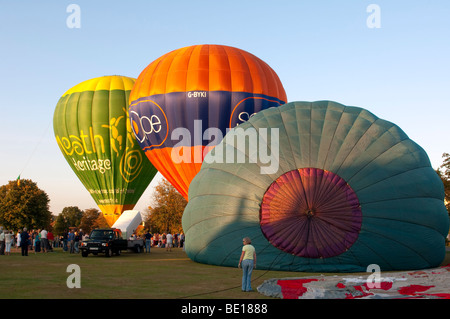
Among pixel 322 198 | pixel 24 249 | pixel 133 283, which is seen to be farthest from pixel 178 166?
pixel 133 283

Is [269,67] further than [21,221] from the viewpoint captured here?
No

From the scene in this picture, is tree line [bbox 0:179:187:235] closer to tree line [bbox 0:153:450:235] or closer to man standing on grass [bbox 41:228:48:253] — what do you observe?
tree line [bbox 0:153:450:235]

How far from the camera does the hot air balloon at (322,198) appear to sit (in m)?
14.1

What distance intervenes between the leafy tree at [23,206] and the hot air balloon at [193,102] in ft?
117

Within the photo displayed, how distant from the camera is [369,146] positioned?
15.2 metres

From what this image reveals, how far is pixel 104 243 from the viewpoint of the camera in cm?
2142

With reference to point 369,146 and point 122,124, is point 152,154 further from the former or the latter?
point 369,146

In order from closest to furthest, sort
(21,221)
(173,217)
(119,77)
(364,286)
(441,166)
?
(364,286), (119,77), (441,166), (173,217), (21,221)

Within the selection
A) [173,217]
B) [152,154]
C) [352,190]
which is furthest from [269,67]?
[173,217]

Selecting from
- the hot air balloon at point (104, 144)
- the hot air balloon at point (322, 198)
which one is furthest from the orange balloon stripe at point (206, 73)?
the hot air balloon at point (322, 198)

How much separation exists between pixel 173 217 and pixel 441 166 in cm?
2770

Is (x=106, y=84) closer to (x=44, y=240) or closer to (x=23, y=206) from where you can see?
(x=44, y=240)

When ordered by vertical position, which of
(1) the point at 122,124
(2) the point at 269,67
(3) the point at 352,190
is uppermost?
(2) the point at 269,67

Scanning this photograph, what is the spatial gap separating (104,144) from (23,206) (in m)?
30.1
